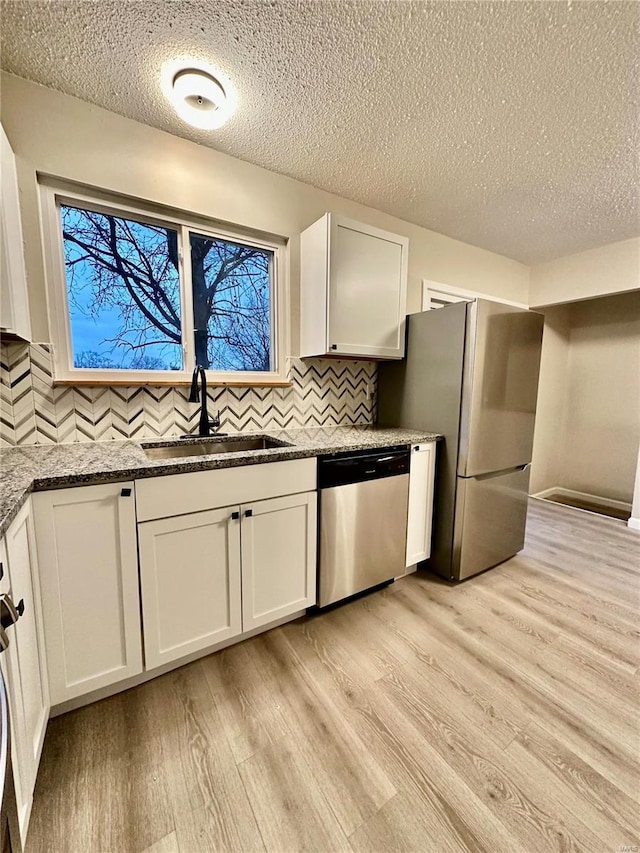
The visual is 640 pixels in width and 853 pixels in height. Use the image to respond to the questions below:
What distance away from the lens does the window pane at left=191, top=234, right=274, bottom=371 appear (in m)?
2.01

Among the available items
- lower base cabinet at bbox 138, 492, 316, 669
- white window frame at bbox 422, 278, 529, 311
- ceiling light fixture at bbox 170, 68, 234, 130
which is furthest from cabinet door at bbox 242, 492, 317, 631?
white window frame at bbox 422, 278, 529, 311

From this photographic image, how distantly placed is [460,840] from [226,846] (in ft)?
2.06

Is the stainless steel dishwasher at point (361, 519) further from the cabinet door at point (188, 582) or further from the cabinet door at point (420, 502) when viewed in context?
the cabinet door at point (188, 582)

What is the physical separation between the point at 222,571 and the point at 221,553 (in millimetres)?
81

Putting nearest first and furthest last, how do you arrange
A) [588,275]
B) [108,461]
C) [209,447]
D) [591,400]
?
[108,461] < [209,447] < [588,275] < [591,400]

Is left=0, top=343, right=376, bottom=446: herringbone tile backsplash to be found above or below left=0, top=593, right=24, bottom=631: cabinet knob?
above

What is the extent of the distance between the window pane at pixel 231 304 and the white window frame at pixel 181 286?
41 mm

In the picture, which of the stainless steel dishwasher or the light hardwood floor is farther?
the stainless steel dishwasher

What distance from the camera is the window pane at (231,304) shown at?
2006mm

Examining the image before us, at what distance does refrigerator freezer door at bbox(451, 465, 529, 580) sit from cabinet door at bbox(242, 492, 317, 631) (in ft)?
3.17

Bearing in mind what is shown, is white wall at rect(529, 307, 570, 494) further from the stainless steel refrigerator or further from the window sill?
the window sill

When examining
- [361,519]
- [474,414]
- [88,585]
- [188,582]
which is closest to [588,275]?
[474,414]

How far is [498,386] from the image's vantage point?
2.10m

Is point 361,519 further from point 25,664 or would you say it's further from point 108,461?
point 25,664
